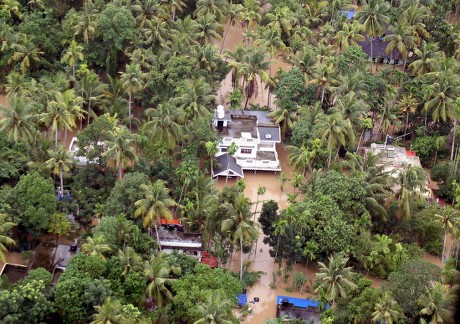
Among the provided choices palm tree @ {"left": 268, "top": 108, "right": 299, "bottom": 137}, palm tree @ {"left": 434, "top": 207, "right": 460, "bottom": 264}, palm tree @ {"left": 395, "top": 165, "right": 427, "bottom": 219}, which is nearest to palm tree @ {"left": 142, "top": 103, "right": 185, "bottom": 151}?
palm tree @ {"left": 268, "top": 108, "right": 299, "bottom": 137}

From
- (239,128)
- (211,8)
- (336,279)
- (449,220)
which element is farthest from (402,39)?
(336,279)

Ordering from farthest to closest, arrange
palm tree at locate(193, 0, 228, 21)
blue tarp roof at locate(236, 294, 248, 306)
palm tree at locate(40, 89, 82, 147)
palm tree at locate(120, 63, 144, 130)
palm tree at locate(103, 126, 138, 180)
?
palm tree at locate(193, 0, 228, 21) → palm tree at locate(120, 63, 144, 130) → palm tree at locate(40, 89, 82, 147) → palm tree at locate(103, 126, 138, 180) → blue tarp roof at locate(236, 294, 248, 306)

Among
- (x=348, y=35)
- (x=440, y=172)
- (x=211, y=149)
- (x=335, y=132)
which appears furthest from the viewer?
(x=348, y=35)

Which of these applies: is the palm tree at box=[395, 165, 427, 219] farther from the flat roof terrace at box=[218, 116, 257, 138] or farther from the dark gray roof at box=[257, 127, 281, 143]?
the flat roof terrace at box=[218, 116, 257, 138]

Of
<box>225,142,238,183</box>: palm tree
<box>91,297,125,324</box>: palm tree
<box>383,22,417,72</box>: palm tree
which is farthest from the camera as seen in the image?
<box>383,22,417,72</box>: palm tree

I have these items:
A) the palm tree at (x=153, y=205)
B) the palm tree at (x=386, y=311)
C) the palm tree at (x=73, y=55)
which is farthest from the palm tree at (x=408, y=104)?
the palm tree at (x=73, y=55)

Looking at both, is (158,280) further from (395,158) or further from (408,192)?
(395,158)

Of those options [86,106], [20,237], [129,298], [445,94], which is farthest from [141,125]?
[445,94]

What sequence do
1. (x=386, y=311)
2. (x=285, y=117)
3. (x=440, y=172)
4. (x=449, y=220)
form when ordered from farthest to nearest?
1. (x=285, y=117)
2. (x=440, y=172)
3. (x=449, y=220)
4. (x=386, y=311)
